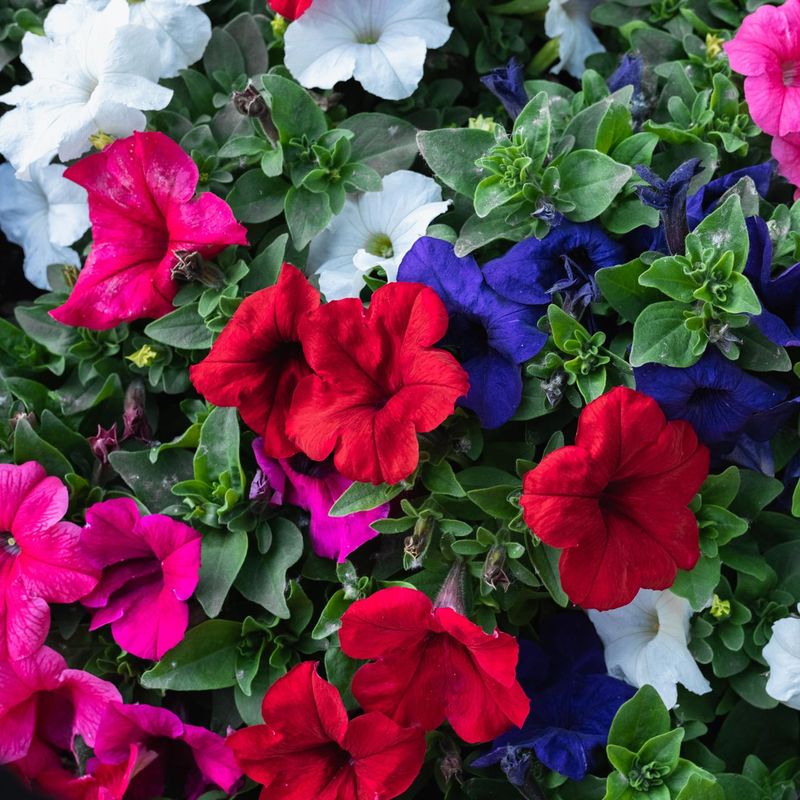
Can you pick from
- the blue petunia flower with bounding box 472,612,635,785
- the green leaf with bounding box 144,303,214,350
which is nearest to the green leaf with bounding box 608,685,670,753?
the blue petunia flower with bounding box 472,612,635,785

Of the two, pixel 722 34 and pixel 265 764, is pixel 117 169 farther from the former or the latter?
pixel 722 34

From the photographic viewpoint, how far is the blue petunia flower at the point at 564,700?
1.16m

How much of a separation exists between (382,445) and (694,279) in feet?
1.31

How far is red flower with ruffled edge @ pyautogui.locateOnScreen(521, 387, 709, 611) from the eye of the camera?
1.03 meters

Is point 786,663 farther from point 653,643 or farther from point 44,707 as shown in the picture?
point 44,707

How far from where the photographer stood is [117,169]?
4.26 feet

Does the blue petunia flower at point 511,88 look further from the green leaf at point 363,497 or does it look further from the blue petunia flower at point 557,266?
the green leaf at point 363,497

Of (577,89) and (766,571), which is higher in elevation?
(577,89)

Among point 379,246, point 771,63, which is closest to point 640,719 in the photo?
point 379,246

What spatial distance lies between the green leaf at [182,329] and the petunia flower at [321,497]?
0.57 feet

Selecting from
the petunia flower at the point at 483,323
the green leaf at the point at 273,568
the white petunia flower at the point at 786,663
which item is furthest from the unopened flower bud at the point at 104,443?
the white petunia flower at the point at 786,663

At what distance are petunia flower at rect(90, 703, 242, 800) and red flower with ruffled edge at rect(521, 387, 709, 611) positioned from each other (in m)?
0.49

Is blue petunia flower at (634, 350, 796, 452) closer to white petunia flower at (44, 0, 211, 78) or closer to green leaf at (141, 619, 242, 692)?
green leaf at (141, 619, 242, 692)

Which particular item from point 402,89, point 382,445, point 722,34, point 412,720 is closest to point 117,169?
point 402,89
